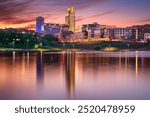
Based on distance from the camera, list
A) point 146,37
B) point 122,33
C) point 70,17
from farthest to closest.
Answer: point 146,37, point 122,33, point 70,17

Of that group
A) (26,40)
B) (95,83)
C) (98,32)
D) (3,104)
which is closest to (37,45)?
(26,40)

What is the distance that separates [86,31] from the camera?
1623 cm

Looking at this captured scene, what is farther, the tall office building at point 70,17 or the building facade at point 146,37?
the building facade at point 146,37

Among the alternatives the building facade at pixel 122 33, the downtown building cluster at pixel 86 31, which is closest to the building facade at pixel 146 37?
the downtown building cluster at pixel 86 31

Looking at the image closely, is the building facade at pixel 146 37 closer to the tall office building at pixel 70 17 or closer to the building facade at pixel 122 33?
the building facade at pixel 122 33

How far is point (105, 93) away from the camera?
4.36 meters

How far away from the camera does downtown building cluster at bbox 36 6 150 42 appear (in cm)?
1297

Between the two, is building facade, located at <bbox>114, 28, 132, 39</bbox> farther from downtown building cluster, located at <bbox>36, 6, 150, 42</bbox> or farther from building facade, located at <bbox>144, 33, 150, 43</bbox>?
building facade, located at <bbox>144, 33, 150, 43</bbox>

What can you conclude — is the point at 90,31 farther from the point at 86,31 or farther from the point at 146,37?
the point at 146,37

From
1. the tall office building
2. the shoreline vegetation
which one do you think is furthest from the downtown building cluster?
the shoreline vegetation

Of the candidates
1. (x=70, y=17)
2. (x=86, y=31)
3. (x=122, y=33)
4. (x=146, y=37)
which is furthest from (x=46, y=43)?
(x=70, y=17)

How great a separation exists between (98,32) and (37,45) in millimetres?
5174

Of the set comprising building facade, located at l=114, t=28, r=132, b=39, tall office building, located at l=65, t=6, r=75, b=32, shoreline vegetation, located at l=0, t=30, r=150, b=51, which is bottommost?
shoreline vegetation, located at l=0, t=30, r=150, b=51

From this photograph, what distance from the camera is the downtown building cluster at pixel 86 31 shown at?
1297cm
